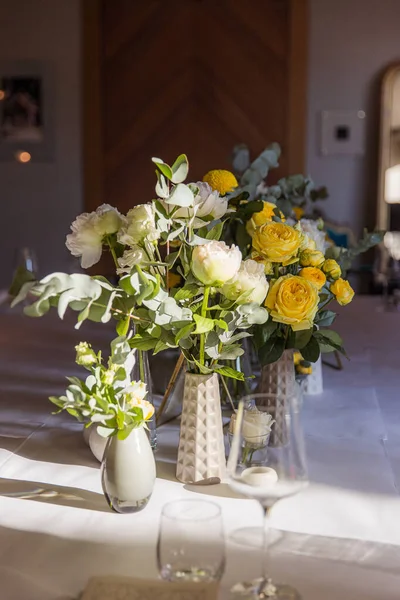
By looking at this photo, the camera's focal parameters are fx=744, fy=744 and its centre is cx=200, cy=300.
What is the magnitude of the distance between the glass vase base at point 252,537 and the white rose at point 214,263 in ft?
1.12

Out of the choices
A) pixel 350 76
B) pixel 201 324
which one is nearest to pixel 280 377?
pixel 201 324

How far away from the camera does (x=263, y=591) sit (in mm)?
827

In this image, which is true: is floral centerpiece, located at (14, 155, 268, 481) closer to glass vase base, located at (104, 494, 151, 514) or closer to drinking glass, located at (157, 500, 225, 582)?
glass vase base, located at (104, 494, 151, 514)

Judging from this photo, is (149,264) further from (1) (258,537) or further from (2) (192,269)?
(1) (258,537)

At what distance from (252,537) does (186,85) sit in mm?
4406

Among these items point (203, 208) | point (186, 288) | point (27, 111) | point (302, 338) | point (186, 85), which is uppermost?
point (186, 85)

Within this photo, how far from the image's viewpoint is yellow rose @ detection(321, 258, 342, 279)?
1.33 meters

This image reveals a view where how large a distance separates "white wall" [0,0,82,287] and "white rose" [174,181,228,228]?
4.16 meters

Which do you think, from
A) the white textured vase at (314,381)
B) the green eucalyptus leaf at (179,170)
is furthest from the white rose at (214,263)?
the white textured vase at (314,381)

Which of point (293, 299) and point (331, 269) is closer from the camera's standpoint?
point (293, 299)

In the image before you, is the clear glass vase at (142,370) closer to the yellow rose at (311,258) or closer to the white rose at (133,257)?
the white rose at (133,257)

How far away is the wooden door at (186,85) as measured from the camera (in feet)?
16.0

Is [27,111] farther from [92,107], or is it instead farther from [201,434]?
[201,434]

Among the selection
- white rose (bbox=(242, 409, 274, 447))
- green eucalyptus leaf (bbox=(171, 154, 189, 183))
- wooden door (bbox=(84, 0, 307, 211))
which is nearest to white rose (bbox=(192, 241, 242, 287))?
green eucalyptus leaf (bbox=(171, 154, 189, 183))
